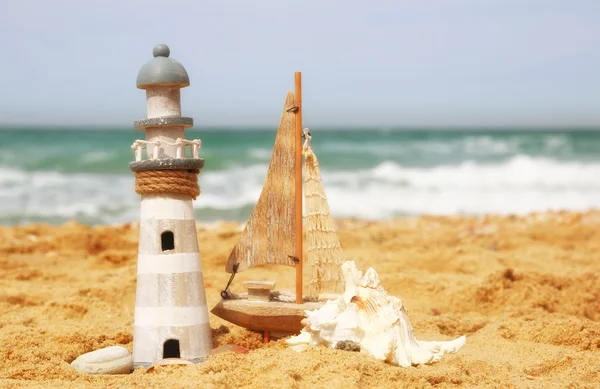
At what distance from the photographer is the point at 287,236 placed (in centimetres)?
487

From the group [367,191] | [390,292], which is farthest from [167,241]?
[367,191]

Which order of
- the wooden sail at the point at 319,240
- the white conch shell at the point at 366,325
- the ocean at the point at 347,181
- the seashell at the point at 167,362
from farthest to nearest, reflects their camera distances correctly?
the ocean at the point at 347,181
the wooden sail at the point at 319,240
the seashell at the point at 167,362
the white conch shell at the point at 366,325

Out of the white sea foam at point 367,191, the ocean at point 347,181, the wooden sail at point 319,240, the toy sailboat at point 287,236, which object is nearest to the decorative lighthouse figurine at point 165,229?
the toy sailboat at point 287,236

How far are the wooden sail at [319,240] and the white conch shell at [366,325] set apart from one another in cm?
35

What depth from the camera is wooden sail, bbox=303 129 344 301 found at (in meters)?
4.87

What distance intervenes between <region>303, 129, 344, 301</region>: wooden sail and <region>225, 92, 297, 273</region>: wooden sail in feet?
0.38

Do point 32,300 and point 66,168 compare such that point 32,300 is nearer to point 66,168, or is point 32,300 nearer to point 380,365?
point 380,365

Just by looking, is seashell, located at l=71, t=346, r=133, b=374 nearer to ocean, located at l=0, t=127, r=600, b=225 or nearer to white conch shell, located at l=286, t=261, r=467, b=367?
white conch shell, located at l=286, t=261, r=467, b=367

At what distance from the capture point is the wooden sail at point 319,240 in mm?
4871

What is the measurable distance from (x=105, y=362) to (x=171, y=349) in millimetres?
449

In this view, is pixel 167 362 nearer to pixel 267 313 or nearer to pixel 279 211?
pixel 267 313

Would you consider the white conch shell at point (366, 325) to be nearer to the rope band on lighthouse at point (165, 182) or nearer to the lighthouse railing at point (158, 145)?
the rope band on lighthouse at point (165, 182)

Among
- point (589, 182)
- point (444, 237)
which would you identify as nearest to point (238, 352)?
point (444, 237)

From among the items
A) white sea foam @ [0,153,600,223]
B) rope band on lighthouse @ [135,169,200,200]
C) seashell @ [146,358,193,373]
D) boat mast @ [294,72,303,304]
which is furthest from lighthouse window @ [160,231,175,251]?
white sea foam @ [0,153,600,223]
